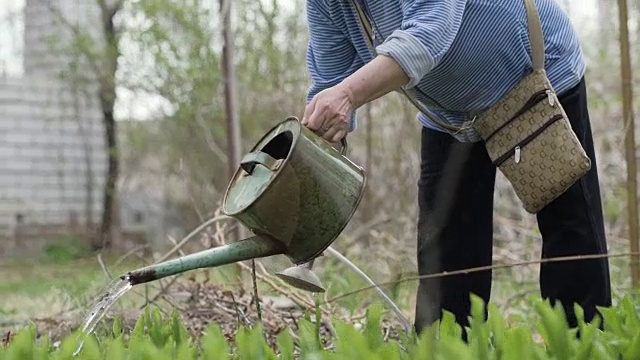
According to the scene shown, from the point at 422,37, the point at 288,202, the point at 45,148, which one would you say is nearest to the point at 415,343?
the point at 288,202

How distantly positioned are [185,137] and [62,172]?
11.2 ft

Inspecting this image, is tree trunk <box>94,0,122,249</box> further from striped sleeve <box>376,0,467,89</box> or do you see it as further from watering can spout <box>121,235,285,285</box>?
watering can spout <box>121,235,285,285</box>

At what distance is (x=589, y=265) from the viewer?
2703 millimetres

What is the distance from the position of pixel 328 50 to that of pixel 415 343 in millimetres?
1135

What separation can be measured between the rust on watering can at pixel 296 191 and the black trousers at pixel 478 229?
0.74 m

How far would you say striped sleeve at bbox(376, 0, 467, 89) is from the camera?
2.26 m

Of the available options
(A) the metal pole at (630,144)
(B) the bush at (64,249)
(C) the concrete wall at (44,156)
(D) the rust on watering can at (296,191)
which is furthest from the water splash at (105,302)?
(C) the concrete wall at (44,156)

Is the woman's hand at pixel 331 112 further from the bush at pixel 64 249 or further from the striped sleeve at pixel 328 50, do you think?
the bush at pixel 64 249

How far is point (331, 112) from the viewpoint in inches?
87.4

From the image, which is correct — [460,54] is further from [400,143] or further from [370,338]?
[400,143]

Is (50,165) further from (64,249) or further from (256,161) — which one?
(256,161)

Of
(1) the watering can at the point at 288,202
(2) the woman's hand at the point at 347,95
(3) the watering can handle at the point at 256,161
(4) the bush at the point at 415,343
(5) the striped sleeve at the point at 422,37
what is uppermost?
(5) the striped sleeve at the point at 422,37

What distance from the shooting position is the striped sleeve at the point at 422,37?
88.9 inches

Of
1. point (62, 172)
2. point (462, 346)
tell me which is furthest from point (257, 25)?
point (462, 346)
